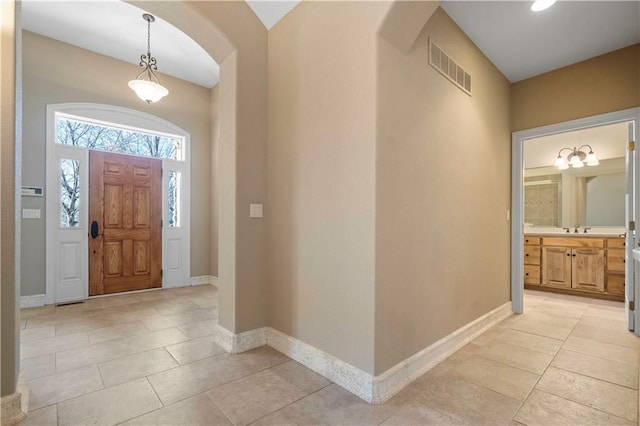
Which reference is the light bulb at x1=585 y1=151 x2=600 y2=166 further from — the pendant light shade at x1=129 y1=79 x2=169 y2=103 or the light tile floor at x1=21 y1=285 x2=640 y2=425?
the pendant light shade at x1=129 y1=79 x2=169 y2=103

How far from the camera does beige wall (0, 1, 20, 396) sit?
5.34 ft

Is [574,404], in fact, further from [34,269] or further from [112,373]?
[34,269]

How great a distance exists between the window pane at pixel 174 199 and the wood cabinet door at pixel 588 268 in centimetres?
653

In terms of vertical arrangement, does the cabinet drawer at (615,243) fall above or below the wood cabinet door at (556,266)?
above

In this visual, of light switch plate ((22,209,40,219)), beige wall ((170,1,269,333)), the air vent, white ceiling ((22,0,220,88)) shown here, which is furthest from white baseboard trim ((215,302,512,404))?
white ceiling ((22,0,220,88))

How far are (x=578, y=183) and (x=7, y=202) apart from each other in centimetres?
725

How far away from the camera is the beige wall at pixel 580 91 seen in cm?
308

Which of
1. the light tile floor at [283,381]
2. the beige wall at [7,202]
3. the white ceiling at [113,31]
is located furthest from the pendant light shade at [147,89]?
the light tile floor at [283,381]

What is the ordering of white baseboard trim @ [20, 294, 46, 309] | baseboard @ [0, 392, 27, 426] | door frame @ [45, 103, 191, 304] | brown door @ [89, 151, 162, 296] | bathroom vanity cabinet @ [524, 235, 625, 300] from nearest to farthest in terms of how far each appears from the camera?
baseboard @ [0, 392, 27, 426]
white baseboard trim @ [20, 294, 46, 309]
door frame @ [45, 103, 191, 304]
bathroom vanity cabinet @ [524, 235, 625, 300]
brown door @ [89, 151, 162, 296]

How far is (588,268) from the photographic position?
4.47 m

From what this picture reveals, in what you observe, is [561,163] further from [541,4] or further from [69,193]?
[69,193]

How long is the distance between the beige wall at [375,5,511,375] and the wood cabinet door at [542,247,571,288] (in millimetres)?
1996

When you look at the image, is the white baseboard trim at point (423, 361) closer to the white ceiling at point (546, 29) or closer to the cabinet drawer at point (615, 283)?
the cabinet drawer at point (615, 283)

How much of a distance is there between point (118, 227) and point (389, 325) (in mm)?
4485
